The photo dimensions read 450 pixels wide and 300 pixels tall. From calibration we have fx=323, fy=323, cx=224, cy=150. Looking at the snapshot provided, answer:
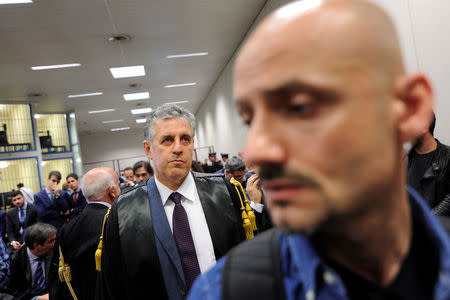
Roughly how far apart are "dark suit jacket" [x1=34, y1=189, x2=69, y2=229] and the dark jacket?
5.68m

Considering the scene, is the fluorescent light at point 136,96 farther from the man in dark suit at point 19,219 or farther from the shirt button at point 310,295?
the shirt button at point 310,295

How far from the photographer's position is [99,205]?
8.65 feet

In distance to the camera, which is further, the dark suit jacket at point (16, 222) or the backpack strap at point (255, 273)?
the dark suit jacket at point (16, 222)

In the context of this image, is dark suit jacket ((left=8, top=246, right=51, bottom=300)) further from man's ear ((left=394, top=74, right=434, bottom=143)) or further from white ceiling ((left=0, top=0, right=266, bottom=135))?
white ceiling ((left=0, top=0, right=266, bottom=135))

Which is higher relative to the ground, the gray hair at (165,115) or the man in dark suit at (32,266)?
the gray hair at (165,115)

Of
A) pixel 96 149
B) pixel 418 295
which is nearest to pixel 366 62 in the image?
pixel 418 295

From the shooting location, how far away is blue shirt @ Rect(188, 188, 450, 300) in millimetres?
598

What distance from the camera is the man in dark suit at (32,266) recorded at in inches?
119

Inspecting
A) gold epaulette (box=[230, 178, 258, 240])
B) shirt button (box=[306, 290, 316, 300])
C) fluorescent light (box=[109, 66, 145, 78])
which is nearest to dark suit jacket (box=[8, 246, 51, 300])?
gold epaulette (box=[230, 178, 258, 240])

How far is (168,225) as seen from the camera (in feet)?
5.51

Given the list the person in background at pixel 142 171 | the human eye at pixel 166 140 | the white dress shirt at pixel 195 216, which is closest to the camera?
the white dress shirt at pixel 195 216

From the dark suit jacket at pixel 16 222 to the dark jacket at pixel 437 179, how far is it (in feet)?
20.0

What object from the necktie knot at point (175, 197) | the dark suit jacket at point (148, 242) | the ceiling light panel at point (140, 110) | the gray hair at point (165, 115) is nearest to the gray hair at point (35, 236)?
the dark suit jacket at point (148, 242)

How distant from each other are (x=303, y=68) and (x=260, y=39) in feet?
0.38
